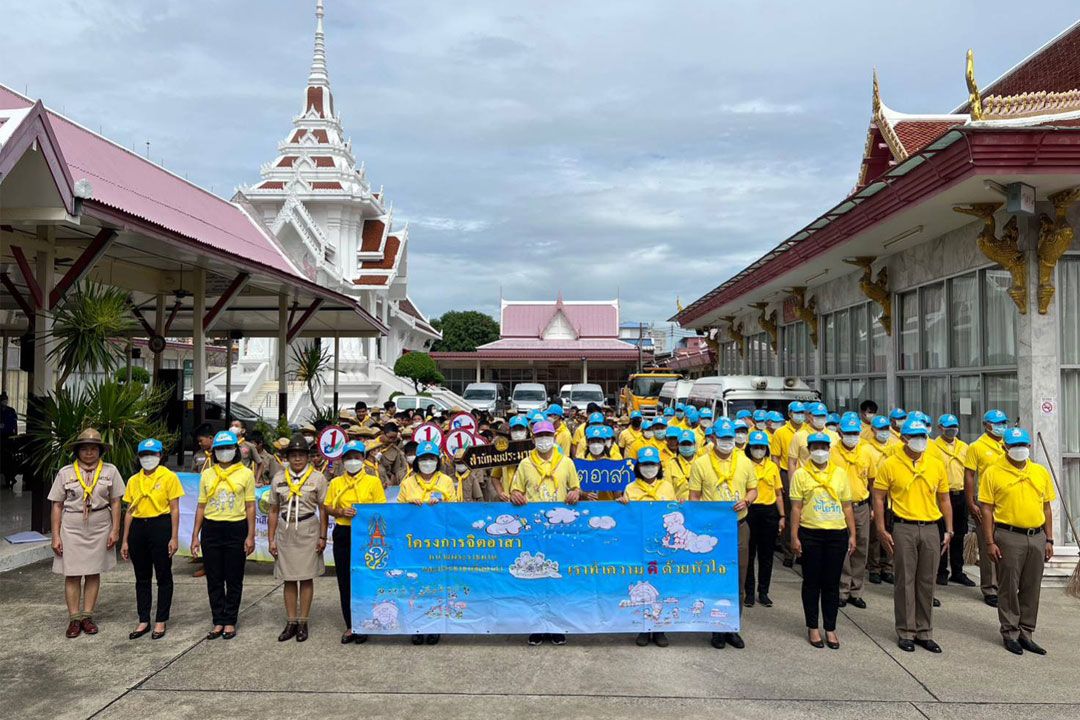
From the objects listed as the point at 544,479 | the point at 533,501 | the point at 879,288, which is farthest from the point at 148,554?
the point at 879,288

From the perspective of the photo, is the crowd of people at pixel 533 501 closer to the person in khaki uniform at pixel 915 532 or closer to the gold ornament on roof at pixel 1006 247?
the person in khaki uniform at pixel 915 532

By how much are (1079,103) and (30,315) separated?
13.5 meters

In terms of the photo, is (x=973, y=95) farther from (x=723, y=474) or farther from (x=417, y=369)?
(x=417, y=369)

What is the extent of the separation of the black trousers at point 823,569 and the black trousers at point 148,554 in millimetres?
5132

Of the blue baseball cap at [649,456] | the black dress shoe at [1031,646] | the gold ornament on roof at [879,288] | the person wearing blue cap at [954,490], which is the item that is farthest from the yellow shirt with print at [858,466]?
the gold ornament on roof at [879,288]

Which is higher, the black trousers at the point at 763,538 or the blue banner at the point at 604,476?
the blue banner at the point at 604,476

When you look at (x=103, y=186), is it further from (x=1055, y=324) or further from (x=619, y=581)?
(x=1055, y=324)

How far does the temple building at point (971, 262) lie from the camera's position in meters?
8.41

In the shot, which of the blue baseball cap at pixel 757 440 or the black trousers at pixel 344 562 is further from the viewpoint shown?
the blue baseball cap at pixel 757 440

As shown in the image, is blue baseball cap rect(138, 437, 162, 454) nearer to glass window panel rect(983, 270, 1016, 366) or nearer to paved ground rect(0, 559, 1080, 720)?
paved ground rect(0, 559, 1080, 720)

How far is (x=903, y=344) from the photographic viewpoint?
Answer: 12.9 m

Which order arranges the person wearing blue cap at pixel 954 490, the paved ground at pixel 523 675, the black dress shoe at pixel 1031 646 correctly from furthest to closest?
the person wearing blue cap at pixel 954 490 → the black dress shoe at pixel 1031 646 → the paved ground at pixel 523 675

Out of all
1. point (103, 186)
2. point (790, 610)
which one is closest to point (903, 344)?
point (790, 610)

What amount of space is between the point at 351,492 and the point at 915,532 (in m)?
4.54
